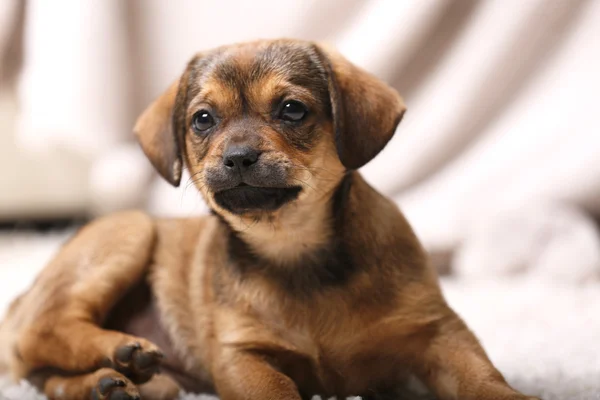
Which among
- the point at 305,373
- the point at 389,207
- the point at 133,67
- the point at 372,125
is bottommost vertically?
the point at 133,67

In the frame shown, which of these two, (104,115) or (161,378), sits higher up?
(161,378)

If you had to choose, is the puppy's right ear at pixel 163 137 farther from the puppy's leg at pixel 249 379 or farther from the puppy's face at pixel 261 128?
the puppy's leg at pixel 249 379

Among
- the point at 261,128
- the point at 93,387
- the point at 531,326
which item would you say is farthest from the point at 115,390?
the point at 531,326

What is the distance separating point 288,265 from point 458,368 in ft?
1.83

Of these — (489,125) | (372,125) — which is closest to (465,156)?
(489,125)

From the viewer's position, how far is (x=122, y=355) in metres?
2.23

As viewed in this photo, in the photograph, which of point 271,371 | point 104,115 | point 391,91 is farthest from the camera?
point 104,115

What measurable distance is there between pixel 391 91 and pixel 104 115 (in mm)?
2969

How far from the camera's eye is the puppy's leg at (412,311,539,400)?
6.73 feet

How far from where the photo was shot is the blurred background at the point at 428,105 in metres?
4.09

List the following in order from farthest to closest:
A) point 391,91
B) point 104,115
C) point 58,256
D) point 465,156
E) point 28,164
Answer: point 28,164 < point 104,115 < point 465,156 < point 58,256 < point 391,91

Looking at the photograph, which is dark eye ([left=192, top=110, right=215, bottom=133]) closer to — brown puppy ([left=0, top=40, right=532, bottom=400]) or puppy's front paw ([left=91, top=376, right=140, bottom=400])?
brown puppy ([left=0, top=40, right=532, bottom=400])

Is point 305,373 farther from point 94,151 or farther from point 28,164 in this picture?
point 28,164

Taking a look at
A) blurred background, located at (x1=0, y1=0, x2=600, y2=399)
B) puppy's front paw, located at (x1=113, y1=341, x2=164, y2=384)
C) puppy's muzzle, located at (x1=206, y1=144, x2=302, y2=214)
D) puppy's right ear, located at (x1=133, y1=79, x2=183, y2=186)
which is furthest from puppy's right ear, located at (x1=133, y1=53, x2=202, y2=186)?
blurred background, located at (x1=0, y1=0, x2=600, y2=399)
